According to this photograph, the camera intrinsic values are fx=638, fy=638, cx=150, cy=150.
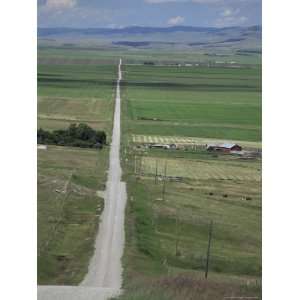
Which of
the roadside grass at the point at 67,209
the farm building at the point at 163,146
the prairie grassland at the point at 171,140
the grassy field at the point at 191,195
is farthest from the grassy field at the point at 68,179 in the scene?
the farm building at the point at 163,146

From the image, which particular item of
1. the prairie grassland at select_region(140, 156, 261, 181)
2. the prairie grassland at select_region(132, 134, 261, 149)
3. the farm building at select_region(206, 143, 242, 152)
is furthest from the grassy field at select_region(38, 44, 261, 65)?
the prairie grassland at select_region(140, 156, 261, 181)

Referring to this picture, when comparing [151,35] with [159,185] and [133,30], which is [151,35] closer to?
[133,30]

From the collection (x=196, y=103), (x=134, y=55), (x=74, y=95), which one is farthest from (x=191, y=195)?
(x=134, y=55)

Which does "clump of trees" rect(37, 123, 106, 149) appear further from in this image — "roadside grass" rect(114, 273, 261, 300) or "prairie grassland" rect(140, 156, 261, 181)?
"roadside grass" rect(114, 273, 261, 300)

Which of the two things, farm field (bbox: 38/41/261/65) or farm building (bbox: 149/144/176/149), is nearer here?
farm building (bbox: 149/144/176/149)
